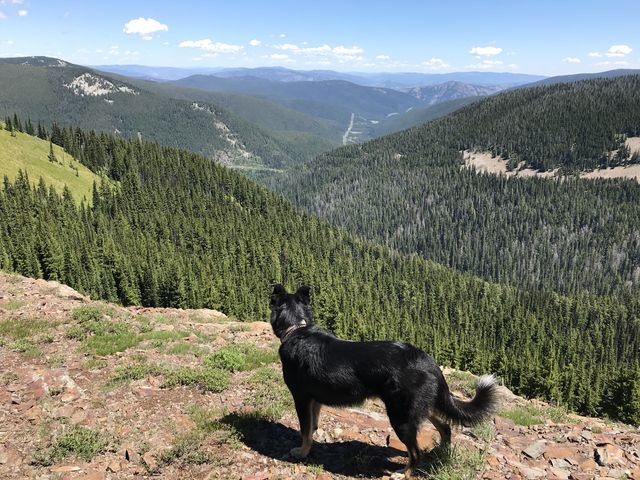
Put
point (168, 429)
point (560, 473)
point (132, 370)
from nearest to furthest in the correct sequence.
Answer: point (560, 473) < point (168, 429) < point (132, 370)

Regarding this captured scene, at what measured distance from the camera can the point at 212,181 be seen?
181500 mm

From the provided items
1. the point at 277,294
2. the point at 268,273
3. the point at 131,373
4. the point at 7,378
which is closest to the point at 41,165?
the point at 268,273

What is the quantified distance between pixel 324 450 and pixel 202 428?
3.32 metres

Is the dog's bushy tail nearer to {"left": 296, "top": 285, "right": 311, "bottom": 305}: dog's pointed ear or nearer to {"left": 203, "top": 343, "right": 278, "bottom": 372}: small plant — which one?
{"left": 296, "top": 285, "right": 311, "bottom": 305}: dog's pointed ear

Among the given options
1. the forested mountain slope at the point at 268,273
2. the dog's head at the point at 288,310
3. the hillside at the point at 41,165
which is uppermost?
the dog's head at the point at 288,310

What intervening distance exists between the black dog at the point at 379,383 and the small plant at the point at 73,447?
4772 millimetres

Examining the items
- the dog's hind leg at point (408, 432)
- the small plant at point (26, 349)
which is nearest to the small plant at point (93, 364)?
the small plant at point (26, 349)

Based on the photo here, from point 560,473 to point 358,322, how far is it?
86200 millimetres

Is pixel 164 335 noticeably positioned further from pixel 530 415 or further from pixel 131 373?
pixel 530 415

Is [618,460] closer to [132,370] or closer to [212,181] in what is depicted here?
[132,370]

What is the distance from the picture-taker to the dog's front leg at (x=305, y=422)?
9.73 metres

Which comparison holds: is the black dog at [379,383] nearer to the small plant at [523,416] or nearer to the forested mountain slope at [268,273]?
the small plant at [523,416]

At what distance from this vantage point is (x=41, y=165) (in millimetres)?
136250

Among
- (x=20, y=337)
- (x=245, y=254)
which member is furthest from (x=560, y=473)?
(x=245, y=254)
